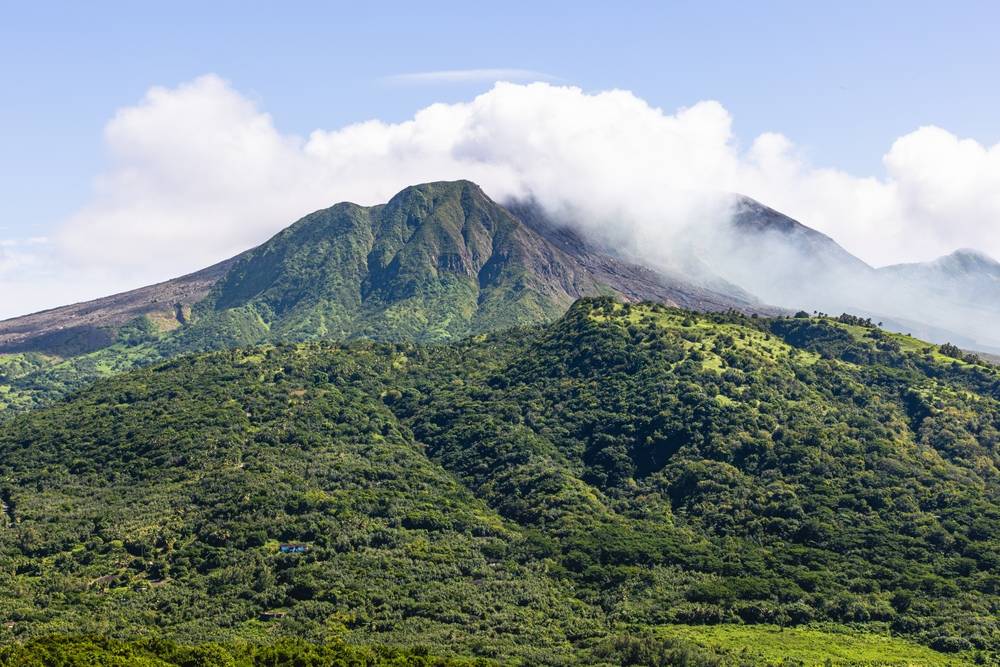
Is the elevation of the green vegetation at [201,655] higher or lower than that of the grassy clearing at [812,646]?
higher

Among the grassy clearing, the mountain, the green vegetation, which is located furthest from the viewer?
the mountain

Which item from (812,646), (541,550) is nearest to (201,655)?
(541,550)

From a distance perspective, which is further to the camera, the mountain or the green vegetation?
the mountain

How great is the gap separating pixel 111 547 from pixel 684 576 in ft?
304

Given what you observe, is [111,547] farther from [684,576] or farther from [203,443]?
[684,576]

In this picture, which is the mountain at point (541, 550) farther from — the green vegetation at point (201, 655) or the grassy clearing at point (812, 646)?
the green vegetation at point (201, 655)

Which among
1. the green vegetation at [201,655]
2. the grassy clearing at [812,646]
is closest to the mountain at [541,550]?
the grassy clearing at [812,646]

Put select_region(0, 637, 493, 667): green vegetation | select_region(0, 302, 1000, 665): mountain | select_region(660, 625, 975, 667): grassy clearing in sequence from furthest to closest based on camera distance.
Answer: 1. select_region(0, 302, 1000, 665): mountain
2. select_region(660, 625, 975, 667): grassy clearing
3. select_region(0, 637, 493, 667): green vegetation

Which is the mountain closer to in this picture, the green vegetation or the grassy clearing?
the grassy clearing

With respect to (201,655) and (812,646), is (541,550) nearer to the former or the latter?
(812,646)

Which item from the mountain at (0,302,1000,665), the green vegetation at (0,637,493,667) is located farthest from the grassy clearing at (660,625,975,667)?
the green vegetation at (0,637,493,667)

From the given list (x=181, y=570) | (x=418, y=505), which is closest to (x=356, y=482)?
(x=418, y=505)

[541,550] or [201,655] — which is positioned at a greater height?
[201,655]

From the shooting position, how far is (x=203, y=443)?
19700cm
